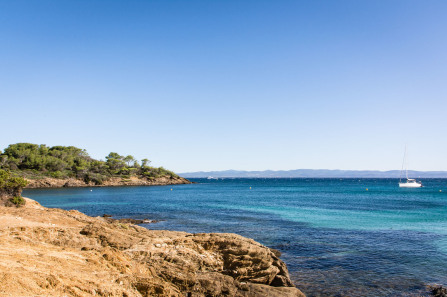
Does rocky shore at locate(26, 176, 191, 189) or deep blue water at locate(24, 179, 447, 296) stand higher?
deep blue water at locate(24, 179, 447, 296)

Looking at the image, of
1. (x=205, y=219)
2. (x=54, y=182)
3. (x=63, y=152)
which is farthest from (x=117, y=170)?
(x=205, y=219)

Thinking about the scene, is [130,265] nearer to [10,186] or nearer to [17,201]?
[17,201]

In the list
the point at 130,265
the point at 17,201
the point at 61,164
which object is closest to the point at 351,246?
the point at 130,265

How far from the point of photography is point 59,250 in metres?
10.1

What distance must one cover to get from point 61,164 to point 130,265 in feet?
345

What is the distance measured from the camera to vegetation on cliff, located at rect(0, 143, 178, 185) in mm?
94688

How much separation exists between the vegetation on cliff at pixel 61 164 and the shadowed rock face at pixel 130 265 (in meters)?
85.8

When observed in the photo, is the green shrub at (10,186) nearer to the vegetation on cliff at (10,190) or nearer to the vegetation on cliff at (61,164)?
the vegetation on cliff at (10,190)

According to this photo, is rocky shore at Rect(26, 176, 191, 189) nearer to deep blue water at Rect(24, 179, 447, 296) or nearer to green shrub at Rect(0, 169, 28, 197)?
green shrub at Rect(0, 169, 28, 197)

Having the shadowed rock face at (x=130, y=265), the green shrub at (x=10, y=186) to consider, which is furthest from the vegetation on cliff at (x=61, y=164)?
the shadowed rock face at (x=130, y=265)

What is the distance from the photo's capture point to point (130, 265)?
9.74m

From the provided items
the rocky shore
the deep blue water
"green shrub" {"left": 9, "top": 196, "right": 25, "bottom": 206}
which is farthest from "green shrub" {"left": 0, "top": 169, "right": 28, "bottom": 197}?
the rocky shore

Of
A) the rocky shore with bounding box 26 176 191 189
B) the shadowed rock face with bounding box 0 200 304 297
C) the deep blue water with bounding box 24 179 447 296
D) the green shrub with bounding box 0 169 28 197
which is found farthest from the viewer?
the rocky shore with bounding box 26 176 191 189

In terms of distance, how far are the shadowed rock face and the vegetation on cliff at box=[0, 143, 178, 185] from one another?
85819 mm
